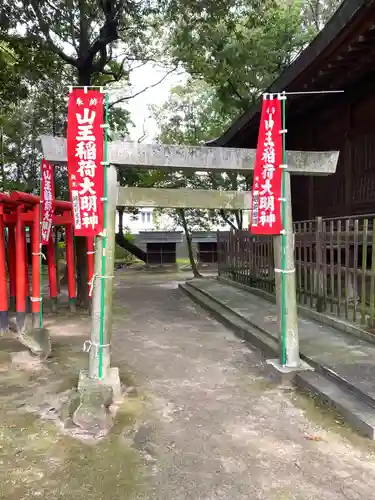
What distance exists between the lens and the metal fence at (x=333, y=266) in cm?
631

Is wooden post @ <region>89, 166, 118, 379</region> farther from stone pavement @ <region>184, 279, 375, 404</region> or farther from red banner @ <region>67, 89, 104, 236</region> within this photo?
stone pavement @ <region>184, 279, 375, 404</region>

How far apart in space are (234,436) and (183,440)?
442 millimetres

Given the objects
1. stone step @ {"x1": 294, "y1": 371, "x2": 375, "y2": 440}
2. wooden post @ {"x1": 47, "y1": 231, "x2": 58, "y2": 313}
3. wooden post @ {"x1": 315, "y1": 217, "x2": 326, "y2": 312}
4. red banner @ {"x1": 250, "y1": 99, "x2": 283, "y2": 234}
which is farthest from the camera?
wooden post @ {"x1": 47, "y1": 231, "x2": 58, "y2": 313}

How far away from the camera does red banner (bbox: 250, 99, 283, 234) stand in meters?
5.02

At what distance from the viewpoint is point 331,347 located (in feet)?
19.1

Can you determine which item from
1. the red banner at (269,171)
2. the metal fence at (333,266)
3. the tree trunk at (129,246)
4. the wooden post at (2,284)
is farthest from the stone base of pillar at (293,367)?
the tree trunk at (129,246)

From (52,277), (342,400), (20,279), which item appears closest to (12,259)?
(52,277)

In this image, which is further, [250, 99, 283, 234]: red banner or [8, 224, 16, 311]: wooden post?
[8, 224, 16, 311]: wooden post

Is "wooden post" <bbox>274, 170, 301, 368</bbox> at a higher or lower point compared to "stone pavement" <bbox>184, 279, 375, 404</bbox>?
higher

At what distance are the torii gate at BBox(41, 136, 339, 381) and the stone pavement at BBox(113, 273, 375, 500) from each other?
0.76m

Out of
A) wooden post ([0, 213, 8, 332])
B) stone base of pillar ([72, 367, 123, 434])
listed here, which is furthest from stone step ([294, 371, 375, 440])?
wooden post ([0, 213, 8, 332])

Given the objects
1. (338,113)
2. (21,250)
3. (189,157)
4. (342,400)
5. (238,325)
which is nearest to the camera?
(342,400)

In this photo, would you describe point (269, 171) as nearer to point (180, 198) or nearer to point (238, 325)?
point (180, 198)

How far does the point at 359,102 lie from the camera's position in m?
8.48
